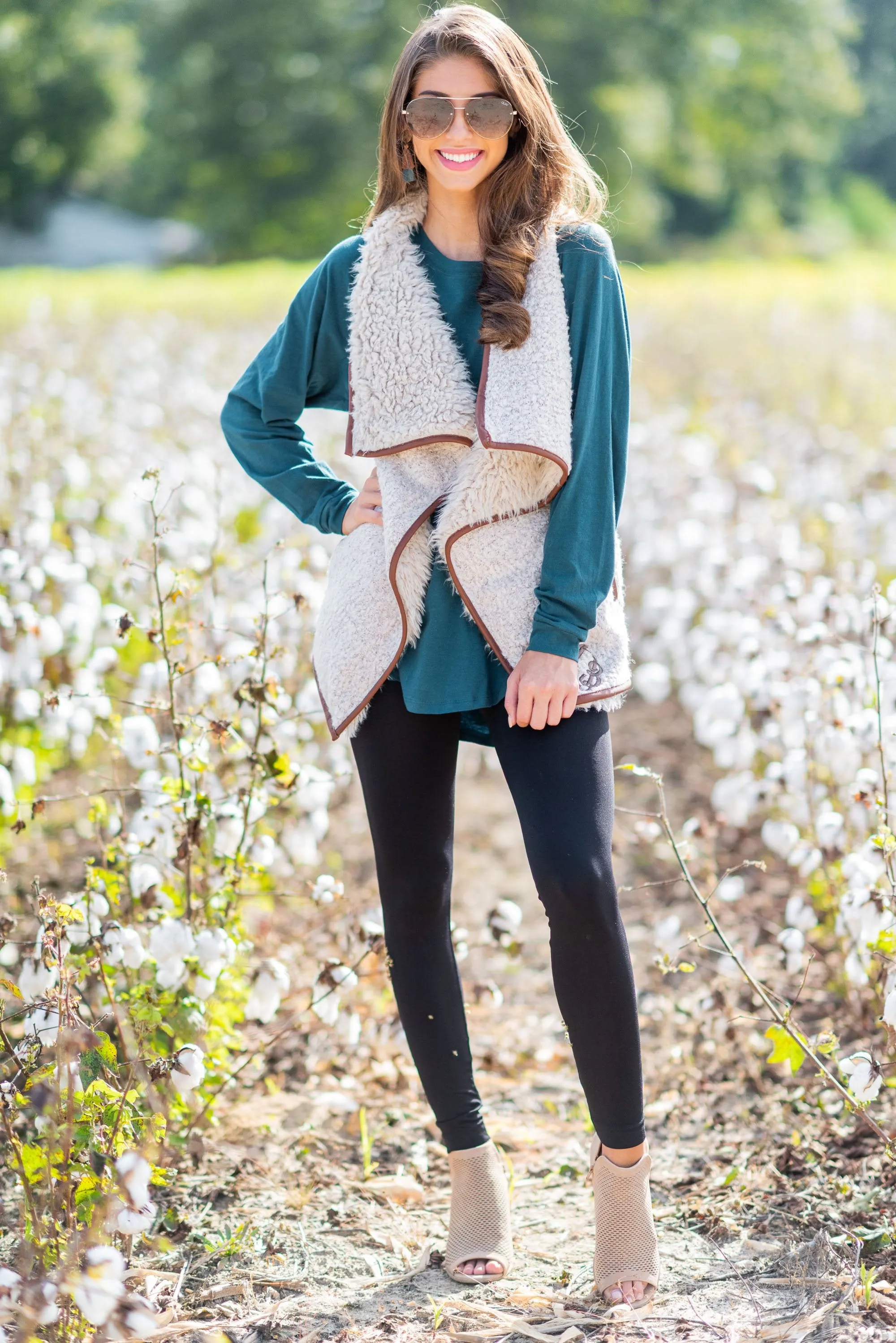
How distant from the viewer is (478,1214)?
7.14ft

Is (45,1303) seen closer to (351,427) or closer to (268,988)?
(268,988)

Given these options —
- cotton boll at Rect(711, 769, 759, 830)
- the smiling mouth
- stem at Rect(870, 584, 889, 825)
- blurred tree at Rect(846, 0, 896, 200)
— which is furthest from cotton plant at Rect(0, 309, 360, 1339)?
blurred tree at Rect(846, 0, 896, 200)

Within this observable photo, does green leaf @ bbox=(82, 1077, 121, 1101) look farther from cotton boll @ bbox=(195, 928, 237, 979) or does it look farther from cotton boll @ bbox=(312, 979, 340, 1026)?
cotton boll @ bbox=(312, 979, 340, 1026)

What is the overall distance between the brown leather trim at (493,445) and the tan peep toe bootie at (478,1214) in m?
1.04

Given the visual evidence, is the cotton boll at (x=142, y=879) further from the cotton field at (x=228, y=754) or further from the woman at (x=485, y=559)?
the woman at (x=485, y=559)

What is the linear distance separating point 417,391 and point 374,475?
0.64ft

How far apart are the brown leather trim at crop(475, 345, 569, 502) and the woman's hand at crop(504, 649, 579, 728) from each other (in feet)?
0.75

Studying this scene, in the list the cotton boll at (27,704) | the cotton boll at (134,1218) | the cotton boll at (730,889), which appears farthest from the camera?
the cotton boll at (27,704)

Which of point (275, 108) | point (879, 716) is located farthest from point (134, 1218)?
point (275, 108)

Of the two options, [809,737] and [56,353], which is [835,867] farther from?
[56,353]

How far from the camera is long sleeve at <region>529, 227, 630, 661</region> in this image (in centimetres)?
192

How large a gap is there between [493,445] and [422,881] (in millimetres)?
692

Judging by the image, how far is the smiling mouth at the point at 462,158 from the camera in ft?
6.64

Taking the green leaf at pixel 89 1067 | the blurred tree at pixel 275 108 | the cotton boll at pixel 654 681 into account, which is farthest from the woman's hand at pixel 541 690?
the blurred tree at pixel 275 108
